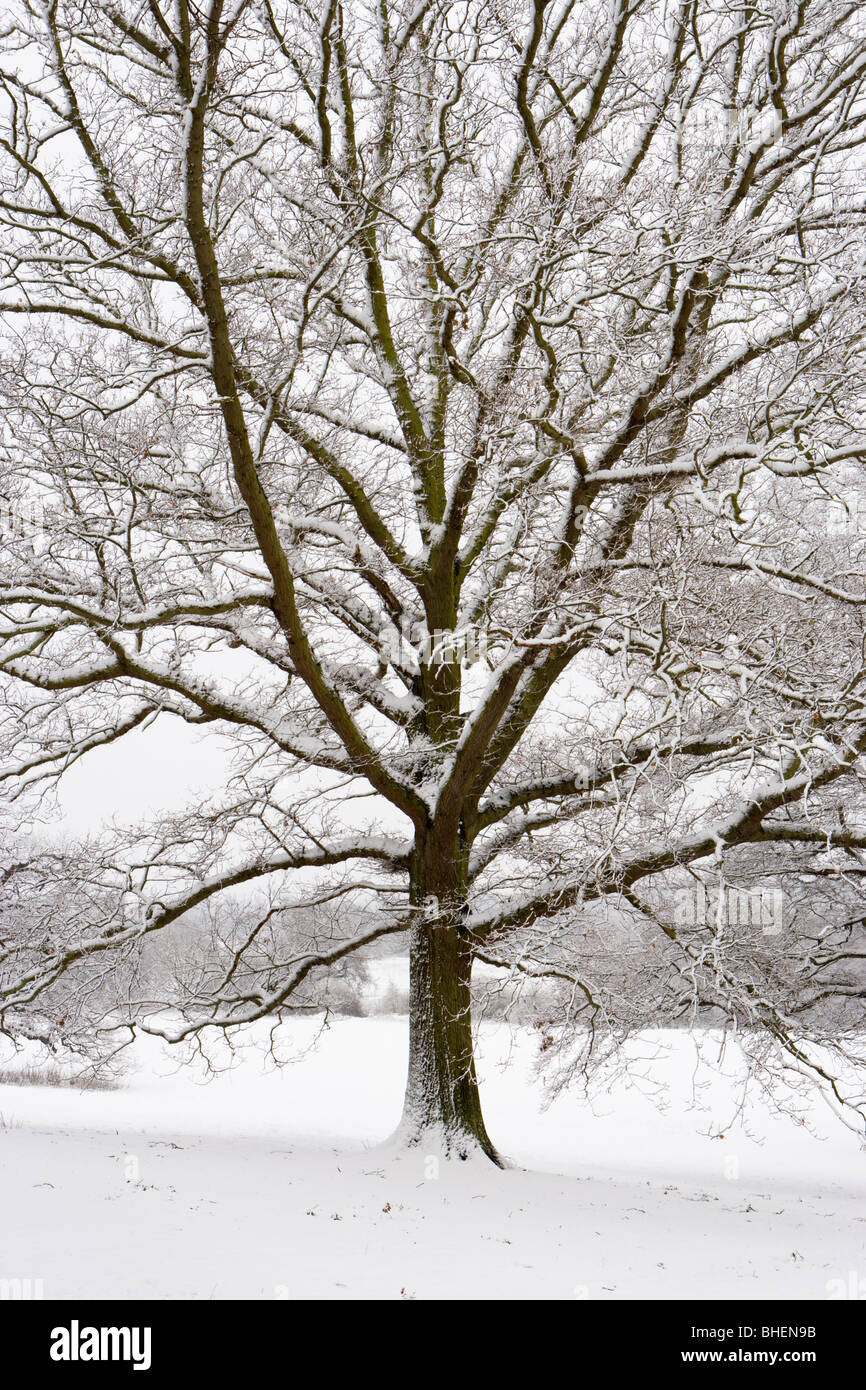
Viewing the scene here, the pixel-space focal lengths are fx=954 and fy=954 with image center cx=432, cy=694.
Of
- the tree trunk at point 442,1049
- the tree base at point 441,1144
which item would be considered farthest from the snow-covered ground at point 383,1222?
the tree trunk at point 442,1049

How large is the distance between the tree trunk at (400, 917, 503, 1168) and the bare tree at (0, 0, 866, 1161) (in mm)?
36

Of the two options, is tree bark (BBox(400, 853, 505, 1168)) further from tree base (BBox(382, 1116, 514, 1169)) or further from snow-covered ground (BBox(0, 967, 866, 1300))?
snow-covered ground (BBox(0, 967, 866, 1300))

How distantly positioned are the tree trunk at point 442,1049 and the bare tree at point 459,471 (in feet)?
0.12

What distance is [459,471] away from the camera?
330 inches

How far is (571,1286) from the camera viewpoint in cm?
473

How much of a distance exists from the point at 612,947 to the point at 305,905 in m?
2.93

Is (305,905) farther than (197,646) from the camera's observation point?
Yes

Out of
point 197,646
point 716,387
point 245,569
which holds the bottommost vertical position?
point 197,646

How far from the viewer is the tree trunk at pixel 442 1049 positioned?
7.88 meters
